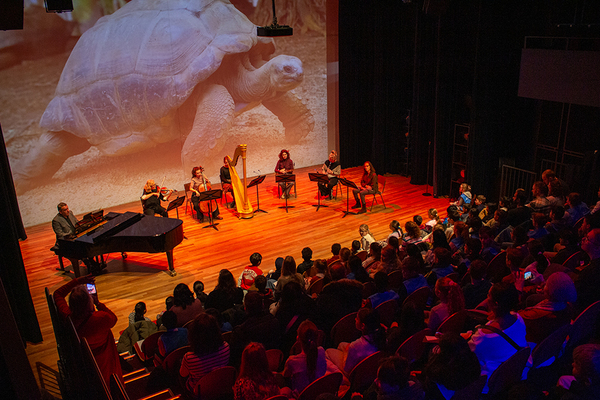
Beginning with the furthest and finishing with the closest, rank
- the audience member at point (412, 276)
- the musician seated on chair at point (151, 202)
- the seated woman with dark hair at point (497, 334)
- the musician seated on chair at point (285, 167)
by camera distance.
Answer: the musician seated on chair at point (285, 167)
the musician seated on chair at point (151, 202)
the audience member at point (412, 276)
the seated woman with dark hair at point (497, 334)

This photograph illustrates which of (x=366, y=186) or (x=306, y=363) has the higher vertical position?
(x=306, y=363)

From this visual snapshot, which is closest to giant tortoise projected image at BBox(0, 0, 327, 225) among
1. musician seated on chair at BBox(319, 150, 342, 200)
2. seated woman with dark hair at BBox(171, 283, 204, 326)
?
musician seated on chair at BBox(319, 150, 342, 200)

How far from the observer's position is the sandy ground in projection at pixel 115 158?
8234 millimetres

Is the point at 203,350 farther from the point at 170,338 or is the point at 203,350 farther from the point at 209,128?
the point at 209,128

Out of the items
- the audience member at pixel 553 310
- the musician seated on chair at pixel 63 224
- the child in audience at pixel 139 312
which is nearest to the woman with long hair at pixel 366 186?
the musician seated on chair at pixel 63 224

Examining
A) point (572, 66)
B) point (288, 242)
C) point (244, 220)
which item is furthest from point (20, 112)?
point (572, 66)

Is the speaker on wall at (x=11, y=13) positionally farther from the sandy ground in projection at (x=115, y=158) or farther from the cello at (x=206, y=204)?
the cello at (x=206, y=204)

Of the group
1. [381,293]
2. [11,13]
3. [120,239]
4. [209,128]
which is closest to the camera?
[381,293]

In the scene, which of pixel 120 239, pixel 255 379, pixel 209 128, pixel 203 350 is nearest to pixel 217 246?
pixel 120 239

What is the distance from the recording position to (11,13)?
4.23 metres

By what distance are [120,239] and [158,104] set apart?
4215mm

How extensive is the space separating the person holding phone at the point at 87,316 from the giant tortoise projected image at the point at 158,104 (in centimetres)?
600

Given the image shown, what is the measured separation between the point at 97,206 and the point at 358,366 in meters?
7.66

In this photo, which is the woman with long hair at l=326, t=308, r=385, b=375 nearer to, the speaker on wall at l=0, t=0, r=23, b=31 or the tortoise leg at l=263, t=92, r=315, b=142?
the speaker on wall at l=0, t=0, r=23, b=31
